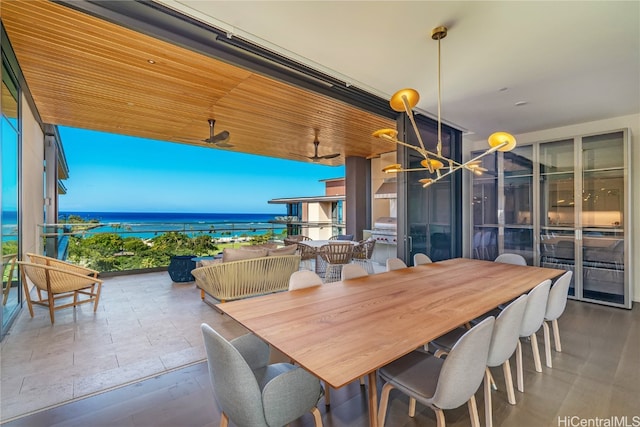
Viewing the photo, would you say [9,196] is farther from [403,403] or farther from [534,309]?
[534,309]

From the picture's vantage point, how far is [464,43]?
2439 mm

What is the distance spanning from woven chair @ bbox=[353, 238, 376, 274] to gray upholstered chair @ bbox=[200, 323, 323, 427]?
363 centimetres

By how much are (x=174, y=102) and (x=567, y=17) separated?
404 cm

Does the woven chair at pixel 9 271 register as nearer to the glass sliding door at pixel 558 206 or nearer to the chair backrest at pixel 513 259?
the chair backrest at pixel 513 259

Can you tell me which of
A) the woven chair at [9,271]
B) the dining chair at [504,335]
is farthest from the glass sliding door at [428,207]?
the woven chair at [9,271]

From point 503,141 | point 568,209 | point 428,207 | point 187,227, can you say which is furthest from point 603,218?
point 187,227

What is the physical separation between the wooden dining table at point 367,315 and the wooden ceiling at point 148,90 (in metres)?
2.30

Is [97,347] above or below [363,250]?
below

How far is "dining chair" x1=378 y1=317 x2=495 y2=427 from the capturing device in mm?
1247

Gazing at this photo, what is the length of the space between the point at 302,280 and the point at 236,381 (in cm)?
118

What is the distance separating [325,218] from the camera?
11.7 metres

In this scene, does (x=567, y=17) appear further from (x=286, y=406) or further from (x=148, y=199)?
(x=148, y=199)

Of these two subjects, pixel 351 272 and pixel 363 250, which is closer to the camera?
pixel 351 272

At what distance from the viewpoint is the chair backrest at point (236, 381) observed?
1.14 m
